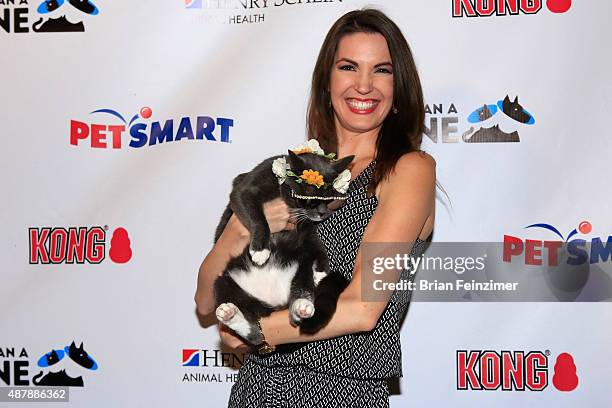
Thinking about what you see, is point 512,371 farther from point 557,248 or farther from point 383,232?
point 383,232

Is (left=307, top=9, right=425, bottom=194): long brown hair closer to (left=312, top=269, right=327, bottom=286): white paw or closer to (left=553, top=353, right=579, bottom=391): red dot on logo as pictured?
(left=312, top=269, right=327, bottom=286): white paw

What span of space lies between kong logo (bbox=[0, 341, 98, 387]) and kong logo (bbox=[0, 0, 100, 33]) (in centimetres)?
113

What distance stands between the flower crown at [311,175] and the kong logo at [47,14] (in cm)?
113

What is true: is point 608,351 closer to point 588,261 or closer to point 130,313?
point 588,261

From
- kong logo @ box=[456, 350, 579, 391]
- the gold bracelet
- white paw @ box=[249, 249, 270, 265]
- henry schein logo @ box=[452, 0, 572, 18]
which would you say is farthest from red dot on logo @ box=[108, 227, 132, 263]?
henry schein logo @ box=[452, 0, 572, 18]

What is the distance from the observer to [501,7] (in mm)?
2381

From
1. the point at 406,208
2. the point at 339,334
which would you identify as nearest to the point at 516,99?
the point at 406,208

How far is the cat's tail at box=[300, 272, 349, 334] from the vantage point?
1.63 meters

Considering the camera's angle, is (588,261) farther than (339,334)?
Yes

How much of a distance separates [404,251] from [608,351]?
111cm

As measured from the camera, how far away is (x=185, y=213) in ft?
8.25

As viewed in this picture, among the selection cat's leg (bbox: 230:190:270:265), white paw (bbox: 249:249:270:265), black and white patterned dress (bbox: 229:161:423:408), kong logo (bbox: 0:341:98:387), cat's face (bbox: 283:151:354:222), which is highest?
cat's face (bbox: 283:151:354:222)

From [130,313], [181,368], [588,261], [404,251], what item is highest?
[404,251]

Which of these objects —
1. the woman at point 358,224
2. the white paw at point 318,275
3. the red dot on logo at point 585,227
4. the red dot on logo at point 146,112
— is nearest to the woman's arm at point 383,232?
the woman at point 358,224
